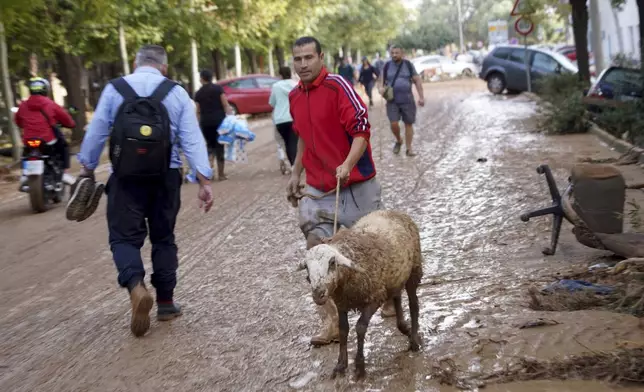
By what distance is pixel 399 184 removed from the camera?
39.6 feet

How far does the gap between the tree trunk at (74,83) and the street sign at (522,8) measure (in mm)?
12557

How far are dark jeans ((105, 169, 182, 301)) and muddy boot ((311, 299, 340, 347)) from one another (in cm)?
133

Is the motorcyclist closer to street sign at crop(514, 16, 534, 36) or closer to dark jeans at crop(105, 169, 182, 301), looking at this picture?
dark jeans at crop(105, 169, 182, 301)

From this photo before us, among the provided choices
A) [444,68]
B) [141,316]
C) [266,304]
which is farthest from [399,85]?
[444,68]

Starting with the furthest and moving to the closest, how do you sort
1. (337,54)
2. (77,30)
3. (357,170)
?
(337,54), (77,30), (357,170)

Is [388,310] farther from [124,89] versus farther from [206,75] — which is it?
[206,75]

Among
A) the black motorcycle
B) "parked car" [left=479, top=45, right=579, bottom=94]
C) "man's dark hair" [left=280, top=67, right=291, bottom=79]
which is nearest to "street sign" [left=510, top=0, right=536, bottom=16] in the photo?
"parked car" [left=479, top=45, right=579, bottom=94]

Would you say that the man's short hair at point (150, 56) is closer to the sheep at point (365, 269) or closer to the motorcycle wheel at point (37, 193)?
the sheep at point (365, 269)

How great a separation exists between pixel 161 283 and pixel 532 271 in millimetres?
2951

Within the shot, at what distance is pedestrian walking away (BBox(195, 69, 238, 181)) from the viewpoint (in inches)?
Answer: 562

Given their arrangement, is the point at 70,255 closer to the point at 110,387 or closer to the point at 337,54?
the point at 110,387

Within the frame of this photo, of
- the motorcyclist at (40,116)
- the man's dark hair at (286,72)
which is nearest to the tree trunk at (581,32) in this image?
the man's dark hair at (286,72)

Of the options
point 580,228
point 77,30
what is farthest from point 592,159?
point 77,30

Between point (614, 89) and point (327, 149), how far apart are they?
1194 centimetres
